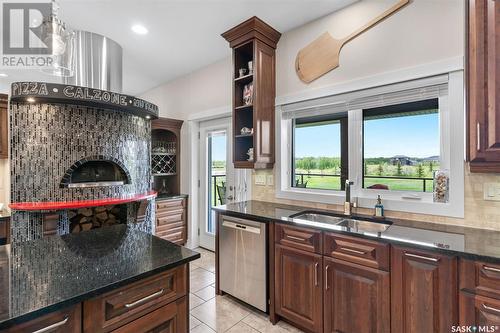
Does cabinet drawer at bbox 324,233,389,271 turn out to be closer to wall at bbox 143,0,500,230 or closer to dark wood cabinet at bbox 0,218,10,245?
wall at bbox 143,0,500,230

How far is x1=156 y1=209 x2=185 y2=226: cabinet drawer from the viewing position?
3.84 m

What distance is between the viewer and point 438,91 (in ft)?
6.35

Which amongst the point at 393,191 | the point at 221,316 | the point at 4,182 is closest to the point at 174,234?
the point at 221,316

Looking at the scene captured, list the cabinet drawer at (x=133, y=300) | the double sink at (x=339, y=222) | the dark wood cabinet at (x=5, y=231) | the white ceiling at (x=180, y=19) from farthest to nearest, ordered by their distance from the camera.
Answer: the dark wood cabinet at (x=5, y=231) → the white ceiling at (x=180, y=19) → the double sink at (x=339, y=222) → the cabinet drawer at (x=133, y=300)

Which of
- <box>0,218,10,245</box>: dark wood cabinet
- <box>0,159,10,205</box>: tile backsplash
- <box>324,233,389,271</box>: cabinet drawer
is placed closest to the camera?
<box>324,233,389,271</box>: cabinet drawer

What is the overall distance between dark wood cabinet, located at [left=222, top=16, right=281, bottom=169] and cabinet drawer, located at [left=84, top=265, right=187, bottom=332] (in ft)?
5.70

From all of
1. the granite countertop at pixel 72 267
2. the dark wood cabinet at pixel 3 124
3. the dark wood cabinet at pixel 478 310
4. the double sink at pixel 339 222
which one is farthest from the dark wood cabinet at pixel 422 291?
the dark wood cabinet at pixel 3 124

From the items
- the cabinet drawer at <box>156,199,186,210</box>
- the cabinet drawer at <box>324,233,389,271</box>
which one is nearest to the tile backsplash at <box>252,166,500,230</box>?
the cabinet drawer at <box>324,233,389,271</box>

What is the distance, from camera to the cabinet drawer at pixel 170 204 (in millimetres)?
3852

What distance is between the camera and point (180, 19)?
264 centimetres

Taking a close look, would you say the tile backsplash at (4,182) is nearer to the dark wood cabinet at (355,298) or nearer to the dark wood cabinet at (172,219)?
the dark wood cabinet at (172,219)

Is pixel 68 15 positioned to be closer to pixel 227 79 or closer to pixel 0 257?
pixel 227 79

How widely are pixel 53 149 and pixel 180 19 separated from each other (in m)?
2.04

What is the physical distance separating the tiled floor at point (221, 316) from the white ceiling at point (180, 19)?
3017mm
